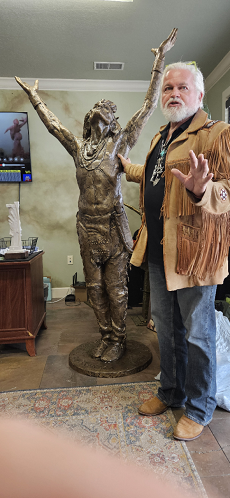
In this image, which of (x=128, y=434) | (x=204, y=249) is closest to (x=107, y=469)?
(x=204, y=249)

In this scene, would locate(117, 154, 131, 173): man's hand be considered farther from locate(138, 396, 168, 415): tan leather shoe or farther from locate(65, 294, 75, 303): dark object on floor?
locate(65, 294, 75, 303): dark object on floor

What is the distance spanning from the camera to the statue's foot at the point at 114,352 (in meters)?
2.24

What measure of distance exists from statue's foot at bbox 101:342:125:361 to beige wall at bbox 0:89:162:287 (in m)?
2.17

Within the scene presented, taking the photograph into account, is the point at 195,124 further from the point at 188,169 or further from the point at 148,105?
the point at 148,105

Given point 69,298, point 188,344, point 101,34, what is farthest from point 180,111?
point 69,298

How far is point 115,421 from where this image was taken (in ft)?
5.44

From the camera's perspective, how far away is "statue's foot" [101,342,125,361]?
88.0 inches

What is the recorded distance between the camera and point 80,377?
2.13 metres

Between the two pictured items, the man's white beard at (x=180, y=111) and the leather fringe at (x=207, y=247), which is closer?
the leather fringe at (x=207, y=247)

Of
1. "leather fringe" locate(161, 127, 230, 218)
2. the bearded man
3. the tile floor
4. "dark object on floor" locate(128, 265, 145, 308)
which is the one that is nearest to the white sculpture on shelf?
the tile floor

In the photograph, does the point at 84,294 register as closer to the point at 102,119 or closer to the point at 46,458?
the point at 102,119

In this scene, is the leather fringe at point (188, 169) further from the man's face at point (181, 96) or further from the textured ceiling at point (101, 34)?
the textured ceiling at point (101, 34)

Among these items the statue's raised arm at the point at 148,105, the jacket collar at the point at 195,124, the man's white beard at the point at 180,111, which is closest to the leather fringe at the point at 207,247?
the jacket collar at the point at 195,124

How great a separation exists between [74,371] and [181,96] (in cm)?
180
